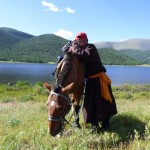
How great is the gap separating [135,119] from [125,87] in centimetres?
3662

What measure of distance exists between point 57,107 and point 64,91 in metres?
0.30

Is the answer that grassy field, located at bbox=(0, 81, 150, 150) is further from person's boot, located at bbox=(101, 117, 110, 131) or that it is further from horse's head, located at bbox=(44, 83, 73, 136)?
horse's head, located at bbox=(44, 83, 73, 136)

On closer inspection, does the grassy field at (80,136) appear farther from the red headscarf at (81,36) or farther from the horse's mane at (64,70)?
the red headscarf at (81,36)

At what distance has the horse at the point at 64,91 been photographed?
5156 millimetres

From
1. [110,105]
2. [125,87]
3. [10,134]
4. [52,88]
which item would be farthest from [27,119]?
[125,87]

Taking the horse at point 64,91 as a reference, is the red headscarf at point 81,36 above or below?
above

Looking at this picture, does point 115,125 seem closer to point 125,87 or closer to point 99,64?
point 99,64

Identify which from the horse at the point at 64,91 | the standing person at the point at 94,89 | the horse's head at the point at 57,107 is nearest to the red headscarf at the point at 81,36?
the standing person at the point at 94,89

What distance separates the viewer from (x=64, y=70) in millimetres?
5820

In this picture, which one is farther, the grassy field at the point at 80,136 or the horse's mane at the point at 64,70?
the horse's mane at the point at 64,70

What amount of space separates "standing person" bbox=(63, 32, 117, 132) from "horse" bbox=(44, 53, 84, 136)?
234 millimetres

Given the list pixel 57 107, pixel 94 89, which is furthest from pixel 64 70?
pixel 94 89

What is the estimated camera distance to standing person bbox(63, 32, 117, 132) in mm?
6668

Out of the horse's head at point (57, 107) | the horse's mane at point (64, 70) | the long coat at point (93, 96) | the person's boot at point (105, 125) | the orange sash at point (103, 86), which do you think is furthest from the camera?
the person's boot at point (105, 125)
